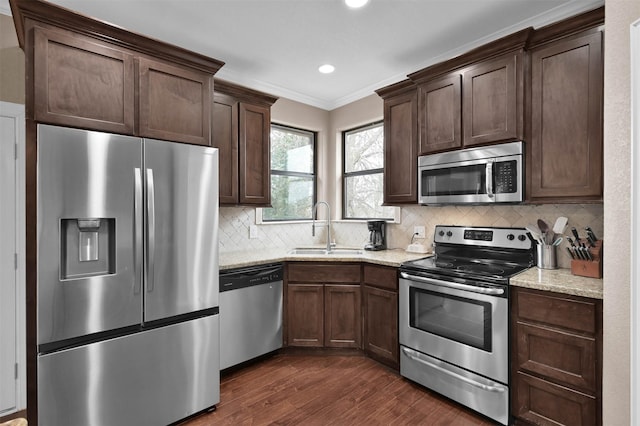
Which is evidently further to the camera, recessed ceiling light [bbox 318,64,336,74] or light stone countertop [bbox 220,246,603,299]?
recessed ceiling light [bbox 318,64,336,74]

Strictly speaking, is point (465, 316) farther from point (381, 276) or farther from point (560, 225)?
point (560, 225)

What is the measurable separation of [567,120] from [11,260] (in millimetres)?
3750

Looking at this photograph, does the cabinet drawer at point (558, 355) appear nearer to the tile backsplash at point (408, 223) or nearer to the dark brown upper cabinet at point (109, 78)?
the tile backsplash at point (408, 223)

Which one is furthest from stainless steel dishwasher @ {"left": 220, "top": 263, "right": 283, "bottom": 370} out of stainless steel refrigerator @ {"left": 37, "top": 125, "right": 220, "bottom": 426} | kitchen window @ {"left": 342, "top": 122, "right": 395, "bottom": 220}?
kitchen window @ {"left": 342, "top": 122, "right": 395, "bottom": 220}

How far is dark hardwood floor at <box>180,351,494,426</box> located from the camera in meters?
2.15

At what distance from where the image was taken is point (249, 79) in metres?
3.45

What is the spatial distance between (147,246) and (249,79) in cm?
223

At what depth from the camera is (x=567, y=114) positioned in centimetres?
206

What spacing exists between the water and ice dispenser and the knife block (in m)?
2.83

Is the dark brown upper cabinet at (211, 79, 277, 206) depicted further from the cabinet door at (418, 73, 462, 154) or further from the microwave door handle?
the microwave door handle

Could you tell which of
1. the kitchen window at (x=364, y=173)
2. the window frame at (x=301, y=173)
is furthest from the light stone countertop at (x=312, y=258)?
the kitchen window at (x=364, y=173)

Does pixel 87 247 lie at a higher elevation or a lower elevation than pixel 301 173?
lower

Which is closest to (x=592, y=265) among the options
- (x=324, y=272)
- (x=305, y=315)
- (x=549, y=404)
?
(x=549, y=404)

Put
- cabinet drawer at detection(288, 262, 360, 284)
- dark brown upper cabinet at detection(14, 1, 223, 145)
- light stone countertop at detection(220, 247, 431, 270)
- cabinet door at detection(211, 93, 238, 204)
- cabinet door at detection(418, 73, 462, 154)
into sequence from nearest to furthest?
dark brown upper cabinet at detection(14, 1, 223, 145)
cabinet door at detection(418, 73, 462, 154)
light stone countertop at detection(220, 247, 431, 270)
cabinet door at detection(211, 93, 238, 204)
cabinet drawer at detection(288, 262, 360, 284)
